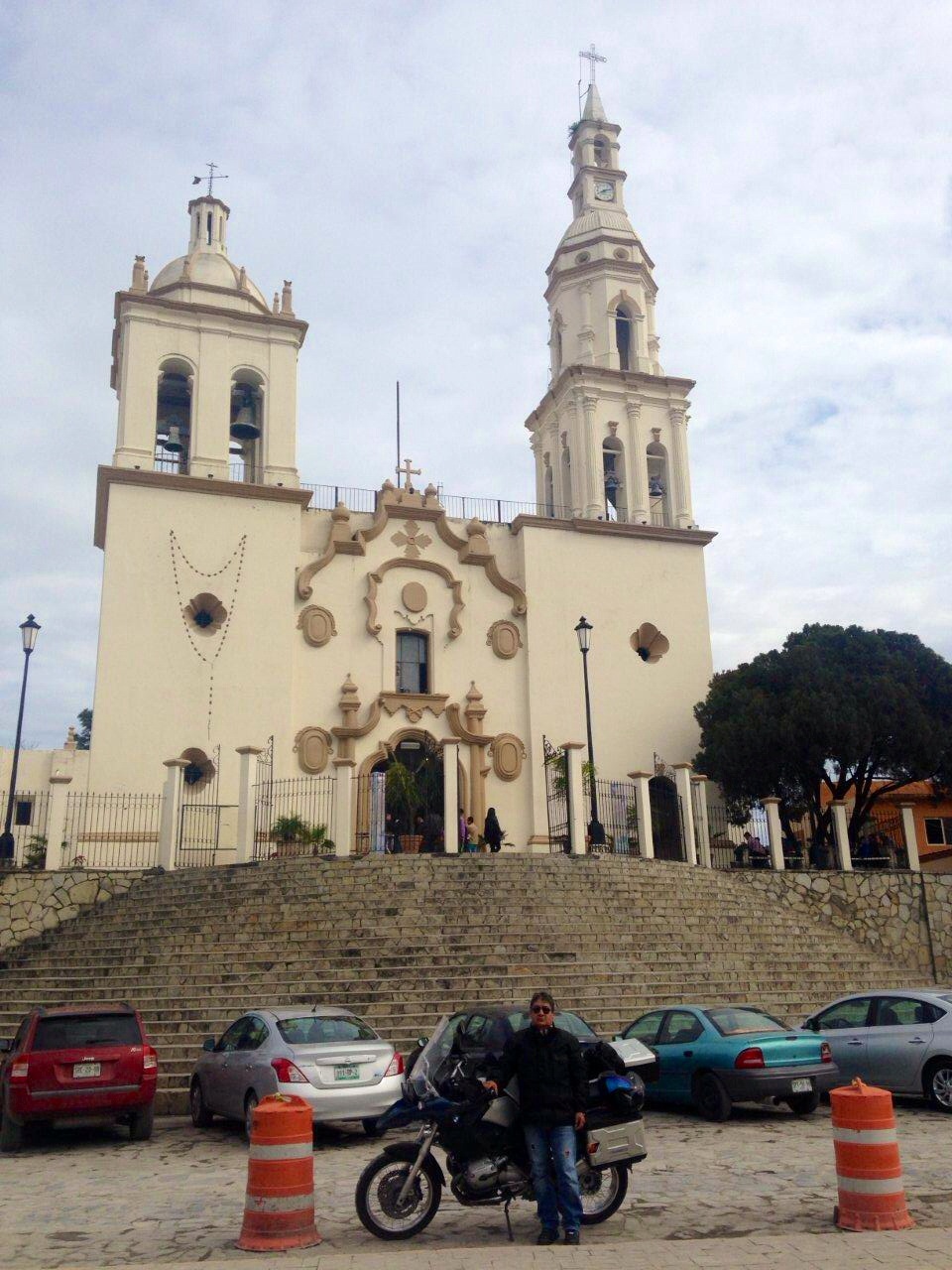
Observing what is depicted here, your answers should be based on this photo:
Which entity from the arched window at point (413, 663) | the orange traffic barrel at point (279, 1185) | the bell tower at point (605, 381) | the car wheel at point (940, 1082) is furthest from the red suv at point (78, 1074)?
the bell tower at point (605, 381)

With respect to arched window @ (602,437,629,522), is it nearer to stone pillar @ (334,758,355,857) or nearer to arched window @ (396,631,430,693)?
arched window @ (396,631,430,693)

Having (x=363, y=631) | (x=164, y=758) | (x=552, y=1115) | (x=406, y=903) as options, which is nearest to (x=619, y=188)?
(x=363, y=631)

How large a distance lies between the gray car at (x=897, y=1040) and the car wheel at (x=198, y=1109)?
19.4 feet

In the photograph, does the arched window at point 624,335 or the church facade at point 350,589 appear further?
the arched window at point 624,335

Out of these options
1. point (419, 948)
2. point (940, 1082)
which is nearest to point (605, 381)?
point (419, 948)

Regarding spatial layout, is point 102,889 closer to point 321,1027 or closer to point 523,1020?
point 321,1027

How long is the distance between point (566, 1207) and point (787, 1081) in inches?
187

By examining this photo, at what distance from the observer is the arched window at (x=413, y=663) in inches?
1072

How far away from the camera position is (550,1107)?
20.3 feet

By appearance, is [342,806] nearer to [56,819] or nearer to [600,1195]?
[56,819]

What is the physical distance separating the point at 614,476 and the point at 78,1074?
23782 mm

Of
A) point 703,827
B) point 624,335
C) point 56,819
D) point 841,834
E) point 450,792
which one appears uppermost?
point 624,335

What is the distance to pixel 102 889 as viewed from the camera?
1888 centimetres

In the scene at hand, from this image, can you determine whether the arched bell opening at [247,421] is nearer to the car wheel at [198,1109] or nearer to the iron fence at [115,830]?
the iron fence at [115,830]
